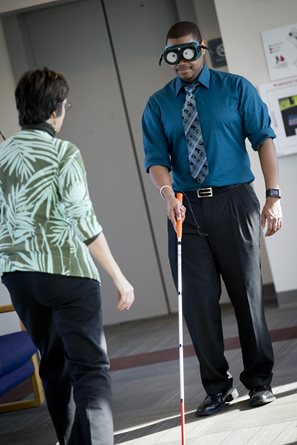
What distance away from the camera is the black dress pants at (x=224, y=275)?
4.11 m

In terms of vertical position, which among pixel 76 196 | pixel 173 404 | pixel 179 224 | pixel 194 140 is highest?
pixel 194 140

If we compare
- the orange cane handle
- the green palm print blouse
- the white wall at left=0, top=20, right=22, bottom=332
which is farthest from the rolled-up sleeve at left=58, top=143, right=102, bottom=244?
the white wall at left=0, top=20, right=22, bottom=332

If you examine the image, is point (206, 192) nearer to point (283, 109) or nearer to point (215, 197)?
point (215, 197)

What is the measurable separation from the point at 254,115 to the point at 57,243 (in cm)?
141

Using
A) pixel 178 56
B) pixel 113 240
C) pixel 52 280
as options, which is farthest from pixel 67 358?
pixel 113 240

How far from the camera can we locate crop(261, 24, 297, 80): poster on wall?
6.83m

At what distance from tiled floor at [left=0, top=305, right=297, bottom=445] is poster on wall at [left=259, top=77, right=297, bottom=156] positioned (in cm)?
124

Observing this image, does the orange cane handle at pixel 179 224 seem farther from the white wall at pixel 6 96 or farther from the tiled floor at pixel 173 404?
the white wall at pixel 6 96

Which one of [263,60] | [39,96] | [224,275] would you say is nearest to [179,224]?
[224,275]

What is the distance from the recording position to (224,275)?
420cm

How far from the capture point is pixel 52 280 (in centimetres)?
308

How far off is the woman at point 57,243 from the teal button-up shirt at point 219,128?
1082 mm

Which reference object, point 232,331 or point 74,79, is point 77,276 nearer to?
point 232,331

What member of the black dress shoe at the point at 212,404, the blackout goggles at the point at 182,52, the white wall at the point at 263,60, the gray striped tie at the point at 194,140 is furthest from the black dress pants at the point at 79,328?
the white wall at the point at 263,60
